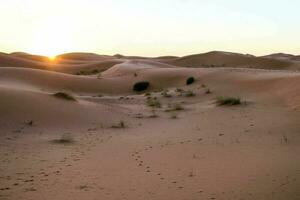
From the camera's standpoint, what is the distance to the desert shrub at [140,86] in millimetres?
33966

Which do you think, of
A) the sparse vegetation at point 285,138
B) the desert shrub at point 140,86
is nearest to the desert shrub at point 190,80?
the desert shrub at point 140,86

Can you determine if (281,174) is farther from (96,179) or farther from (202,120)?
(202,120)

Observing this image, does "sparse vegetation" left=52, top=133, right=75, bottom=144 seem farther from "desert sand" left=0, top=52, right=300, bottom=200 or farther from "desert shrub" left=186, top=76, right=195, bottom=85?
"desert shrub" left=186, top=76, right=195, bottom=85

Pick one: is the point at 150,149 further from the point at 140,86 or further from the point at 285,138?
the point at 140,86

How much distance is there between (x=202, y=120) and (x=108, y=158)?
5.99m

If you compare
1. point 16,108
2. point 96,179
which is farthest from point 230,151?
point 16,108

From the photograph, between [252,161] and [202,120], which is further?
[202,120]

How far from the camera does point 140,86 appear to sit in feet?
113

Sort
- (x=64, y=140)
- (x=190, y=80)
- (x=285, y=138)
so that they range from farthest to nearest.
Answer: (x=190, y=80)
(x=64, y=140)
(x=285, y=138)

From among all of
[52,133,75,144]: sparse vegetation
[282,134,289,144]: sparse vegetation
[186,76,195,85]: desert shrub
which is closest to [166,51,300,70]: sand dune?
[186,76,195,85]: desert shrub

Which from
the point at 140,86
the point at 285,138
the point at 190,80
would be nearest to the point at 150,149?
the point at 285,138

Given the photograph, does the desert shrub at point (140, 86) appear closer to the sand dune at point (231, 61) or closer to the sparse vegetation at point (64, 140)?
the sparse vegetation at point (64, 140)

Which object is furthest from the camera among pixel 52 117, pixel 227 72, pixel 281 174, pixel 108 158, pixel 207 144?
pixel 227 72

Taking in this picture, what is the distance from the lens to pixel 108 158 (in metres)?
10.0
